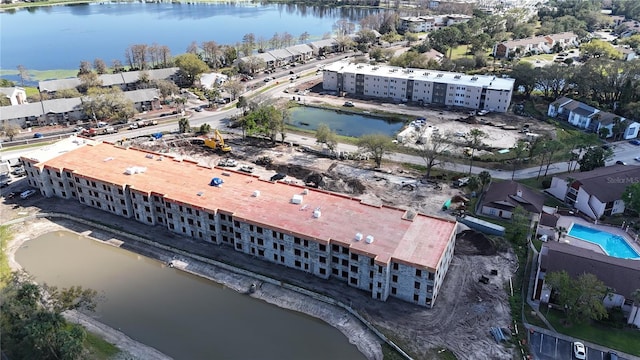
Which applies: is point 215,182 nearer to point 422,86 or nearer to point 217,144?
point 217,144

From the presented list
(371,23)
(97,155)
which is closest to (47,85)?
(97,155)

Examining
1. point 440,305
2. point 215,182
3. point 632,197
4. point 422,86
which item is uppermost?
point 422,86

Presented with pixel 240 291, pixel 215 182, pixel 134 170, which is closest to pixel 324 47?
pixel 134 170

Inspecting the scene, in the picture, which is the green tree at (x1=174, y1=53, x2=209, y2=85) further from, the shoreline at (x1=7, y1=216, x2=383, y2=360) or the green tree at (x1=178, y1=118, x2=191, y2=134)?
the shoreline at (x1=7, y1=216, x2=383, y2=360)

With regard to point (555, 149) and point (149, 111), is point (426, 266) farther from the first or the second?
point (149, 111)

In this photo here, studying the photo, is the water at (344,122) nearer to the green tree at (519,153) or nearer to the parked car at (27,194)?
the green tree at (519,153)

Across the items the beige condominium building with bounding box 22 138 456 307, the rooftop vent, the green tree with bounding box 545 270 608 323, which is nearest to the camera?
the green tree with bounding box 545 270 608 323

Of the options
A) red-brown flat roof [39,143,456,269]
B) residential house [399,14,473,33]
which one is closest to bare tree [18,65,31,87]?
red-brown flat roof [39,143,456,269]
